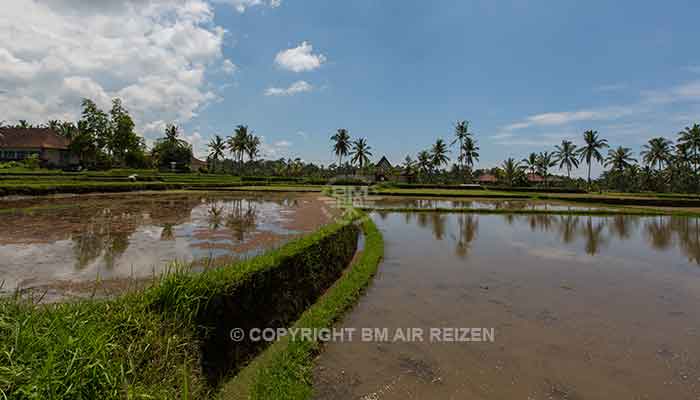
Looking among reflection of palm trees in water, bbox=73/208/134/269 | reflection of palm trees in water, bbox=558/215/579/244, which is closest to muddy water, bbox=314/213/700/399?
reflection of palm trees in water, bbox=558/215/579/244

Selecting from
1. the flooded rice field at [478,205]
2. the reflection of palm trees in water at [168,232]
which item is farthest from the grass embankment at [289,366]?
the flooded rice field at [478,205]

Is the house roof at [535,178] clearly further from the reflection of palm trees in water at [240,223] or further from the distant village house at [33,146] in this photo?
the distant village house at [33,146]

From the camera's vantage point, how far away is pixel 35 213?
53.0 ft

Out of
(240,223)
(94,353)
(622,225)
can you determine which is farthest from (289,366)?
(622,225)

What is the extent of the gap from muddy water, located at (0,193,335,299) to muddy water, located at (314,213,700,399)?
370 cm

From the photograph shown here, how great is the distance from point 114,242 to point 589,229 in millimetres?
22007

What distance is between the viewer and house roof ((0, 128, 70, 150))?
47844 millimetres

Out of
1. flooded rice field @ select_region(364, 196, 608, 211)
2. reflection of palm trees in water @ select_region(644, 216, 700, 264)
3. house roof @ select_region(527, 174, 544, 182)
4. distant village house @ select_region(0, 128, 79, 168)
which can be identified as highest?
distant village house @ select_region(0, 128, 79, 168)

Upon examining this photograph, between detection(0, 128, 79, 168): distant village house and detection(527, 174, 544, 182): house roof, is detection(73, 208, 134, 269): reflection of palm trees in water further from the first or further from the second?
detection(527, 174, 544, 182): house roof

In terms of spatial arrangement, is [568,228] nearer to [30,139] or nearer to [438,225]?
[438,225]

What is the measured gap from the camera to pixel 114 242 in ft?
34.6

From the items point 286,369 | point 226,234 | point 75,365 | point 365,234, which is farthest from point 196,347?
point 365,234

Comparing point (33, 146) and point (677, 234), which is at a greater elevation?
point (33, 146)

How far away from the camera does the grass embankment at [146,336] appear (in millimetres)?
Answer: 2211
